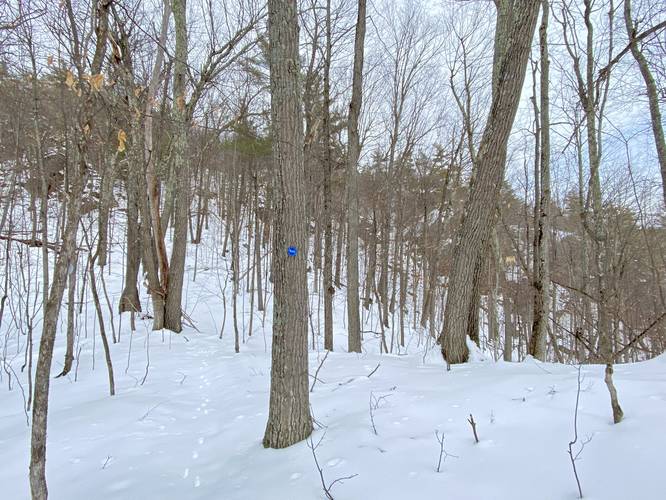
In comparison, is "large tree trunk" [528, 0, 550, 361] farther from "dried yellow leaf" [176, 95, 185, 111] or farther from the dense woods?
"dried yellow leaf" [176, 95, 185, 111]

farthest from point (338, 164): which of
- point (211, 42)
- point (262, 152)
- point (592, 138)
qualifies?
point (592, 138)

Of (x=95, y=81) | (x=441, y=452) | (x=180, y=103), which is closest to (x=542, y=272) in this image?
(x=441, y=452)

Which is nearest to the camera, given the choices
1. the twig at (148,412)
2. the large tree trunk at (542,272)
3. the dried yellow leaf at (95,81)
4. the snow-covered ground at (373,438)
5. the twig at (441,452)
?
the snow-covered ground at (373,438)

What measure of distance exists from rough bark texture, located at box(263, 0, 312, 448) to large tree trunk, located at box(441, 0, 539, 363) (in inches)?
94.4

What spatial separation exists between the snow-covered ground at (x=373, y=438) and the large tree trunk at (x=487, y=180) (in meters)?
0.47

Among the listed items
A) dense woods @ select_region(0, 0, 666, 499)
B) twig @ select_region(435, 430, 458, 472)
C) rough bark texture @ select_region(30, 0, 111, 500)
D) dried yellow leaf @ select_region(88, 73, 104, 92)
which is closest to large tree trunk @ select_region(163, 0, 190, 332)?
dense woods @ select_region(0, 0, 666, 499)

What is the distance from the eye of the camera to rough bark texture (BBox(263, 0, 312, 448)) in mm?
2580

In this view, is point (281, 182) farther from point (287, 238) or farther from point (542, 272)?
point (542, 272)

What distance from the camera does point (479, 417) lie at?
2518 millimetres

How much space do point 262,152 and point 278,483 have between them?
12.1 m

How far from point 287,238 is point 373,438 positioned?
149 centimetres

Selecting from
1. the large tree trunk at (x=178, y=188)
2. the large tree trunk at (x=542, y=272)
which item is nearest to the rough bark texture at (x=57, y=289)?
the large tree trunk at (x=178, y=188)

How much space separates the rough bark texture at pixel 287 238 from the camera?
258 cm

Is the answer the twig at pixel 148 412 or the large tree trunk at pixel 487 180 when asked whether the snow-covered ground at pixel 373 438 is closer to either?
the twig at pixel 148 412
